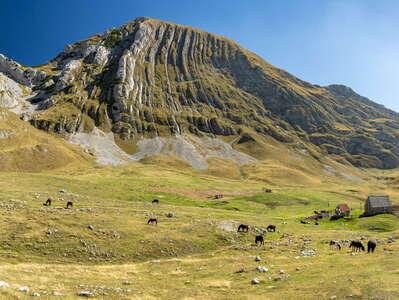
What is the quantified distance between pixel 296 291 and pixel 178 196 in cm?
7774

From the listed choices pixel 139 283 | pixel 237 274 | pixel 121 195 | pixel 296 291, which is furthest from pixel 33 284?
pixel 121 195

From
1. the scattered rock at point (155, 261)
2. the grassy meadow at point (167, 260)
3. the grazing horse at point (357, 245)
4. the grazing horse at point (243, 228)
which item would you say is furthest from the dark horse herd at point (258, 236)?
the scattered rock at point (155, 261)

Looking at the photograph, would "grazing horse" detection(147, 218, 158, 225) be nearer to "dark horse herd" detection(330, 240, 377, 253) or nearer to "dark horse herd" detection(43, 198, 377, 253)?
"dark horse herd" detection(43, 198, 377, 253)

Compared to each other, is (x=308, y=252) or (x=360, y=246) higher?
(x=360, y=246)

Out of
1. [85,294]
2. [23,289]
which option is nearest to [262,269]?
[85,294]

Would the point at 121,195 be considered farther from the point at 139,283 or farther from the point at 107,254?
the point at 139,283

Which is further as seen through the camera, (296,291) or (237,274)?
(237,274)

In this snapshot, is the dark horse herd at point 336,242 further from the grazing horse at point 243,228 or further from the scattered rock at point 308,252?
the scattered rock at point 308,252

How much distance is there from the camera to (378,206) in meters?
82.7

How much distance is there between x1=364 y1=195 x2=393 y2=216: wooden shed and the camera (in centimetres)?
8171

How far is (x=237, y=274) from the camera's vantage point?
94.1 feet

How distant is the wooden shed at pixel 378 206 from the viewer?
81.7 metres

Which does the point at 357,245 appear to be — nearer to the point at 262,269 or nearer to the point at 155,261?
the point at 262,269

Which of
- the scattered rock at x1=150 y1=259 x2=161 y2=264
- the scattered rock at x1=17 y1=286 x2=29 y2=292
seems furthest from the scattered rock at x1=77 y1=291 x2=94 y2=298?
the scattered rock at x1=150 y1=259 x2=161 y2=264
